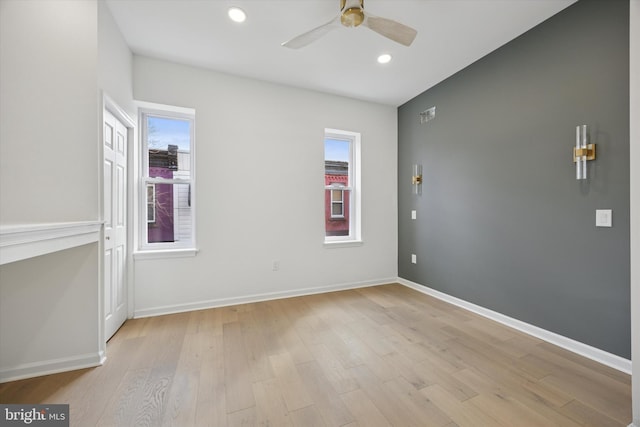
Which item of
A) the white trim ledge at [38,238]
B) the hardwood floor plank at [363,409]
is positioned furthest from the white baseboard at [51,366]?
the hardwood floor plank at [363,409]

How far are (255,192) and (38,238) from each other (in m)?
2.06

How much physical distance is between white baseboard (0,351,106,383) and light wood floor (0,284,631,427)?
0.16 ft

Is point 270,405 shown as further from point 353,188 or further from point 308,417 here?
point 353,188

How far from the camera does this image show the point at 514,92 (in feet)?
7.97

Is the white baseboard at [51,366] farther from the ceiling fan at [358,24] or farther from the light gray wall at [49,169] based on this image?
the ceiling fan at [358,24]

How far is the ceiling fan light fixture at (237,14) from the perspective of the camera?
6.68 ft

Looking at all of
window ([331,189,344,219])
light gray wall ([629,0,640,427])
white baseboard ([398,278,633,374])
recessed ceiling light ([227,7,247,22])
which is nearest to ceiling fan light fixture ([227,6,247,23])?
recessed ceiling light ([227,7,247,22])

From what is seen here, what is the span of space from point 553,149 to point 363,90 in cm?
222

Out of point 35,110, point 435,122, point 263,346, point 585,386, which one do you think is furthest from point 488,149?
point 35,110

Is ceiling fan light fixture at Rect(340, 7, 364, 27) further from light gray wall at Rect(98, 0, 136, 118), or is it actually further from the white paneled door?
the white paneled door

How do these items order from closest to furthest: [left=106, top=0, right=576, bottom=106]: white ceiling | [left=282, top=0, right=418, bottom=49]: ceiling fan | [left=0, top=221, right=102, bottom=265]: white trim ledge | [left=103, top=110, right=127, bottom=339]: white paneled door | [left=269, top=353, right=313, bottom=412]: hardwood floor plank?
1. [left=0, top=221, right=102, bottom=265]: white trim ledge
2. [left=269, top=353, right=313, bottom=412]: hardwood floor plank
3. [left=282, top=0, right=418, bottom=49]: ceiling fan
4. [left=106, top=0, right=576, bottom=106]: white ceiling
5. [left=103, top=110, right=127, bottom=339]: white paneled door

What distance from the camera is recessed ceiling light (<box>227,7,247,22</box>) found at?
204 centimetres

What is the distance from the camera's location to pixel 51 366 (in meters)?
1.73

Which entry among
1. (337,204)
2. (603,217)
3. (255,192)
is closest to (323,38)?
(255,192)
